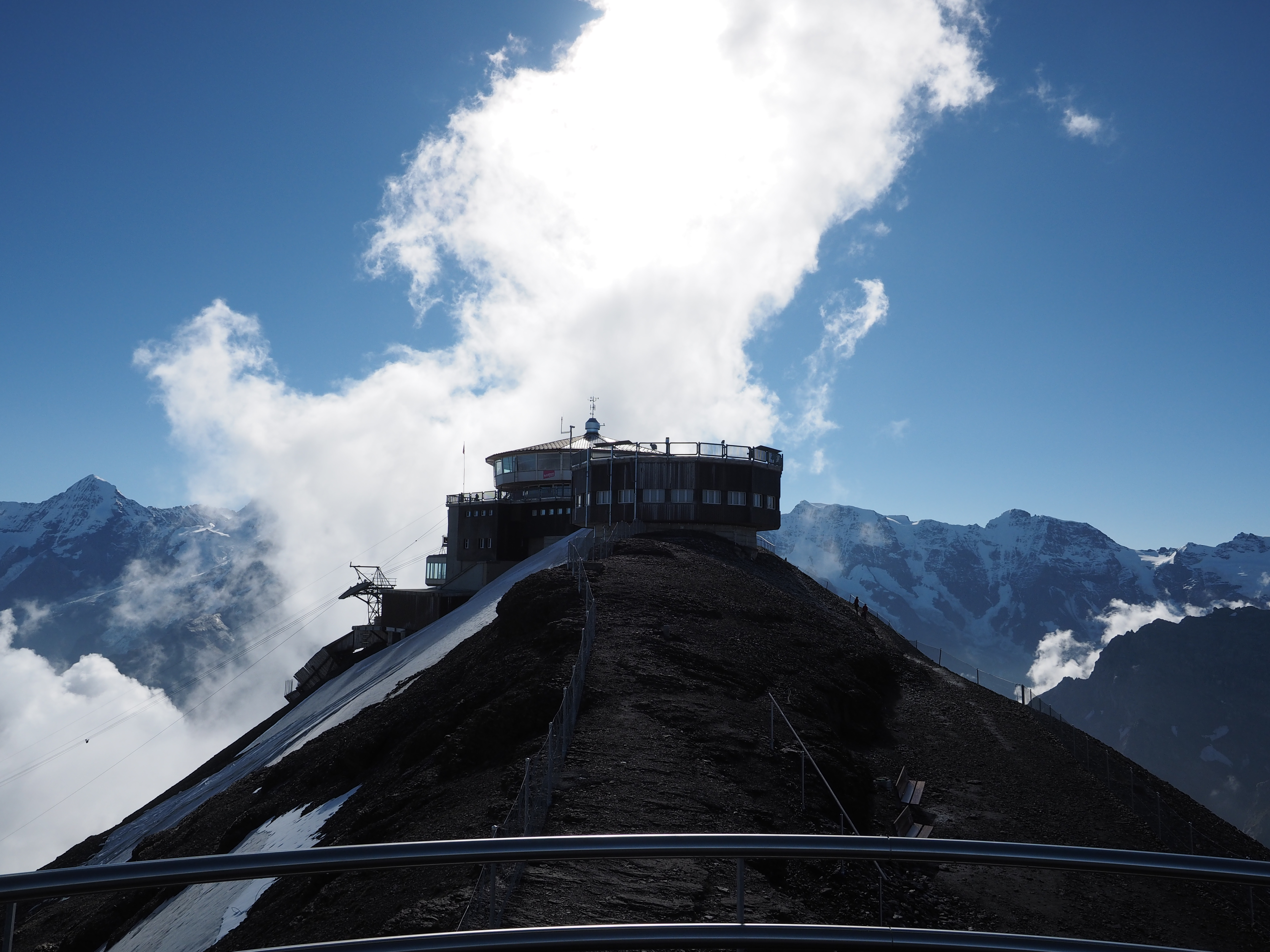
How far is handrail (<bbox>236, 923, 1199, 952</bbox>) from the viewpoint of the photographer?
4051 millimetres

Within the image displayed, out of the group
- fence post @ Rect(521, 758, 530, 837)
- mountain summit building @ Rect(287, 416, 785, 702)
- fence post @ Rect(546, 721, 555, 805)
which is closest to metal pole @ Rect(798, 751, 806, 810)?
fence post @ Rect(546, 721, 555, 805)

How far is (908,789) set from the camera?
21.3m

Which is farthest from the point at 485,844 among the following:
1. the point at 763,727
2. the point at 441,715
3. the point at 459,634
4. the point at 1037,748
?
the point at 459,634

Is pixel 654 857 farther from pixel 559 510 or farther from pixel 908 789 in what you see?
pixel 559 510

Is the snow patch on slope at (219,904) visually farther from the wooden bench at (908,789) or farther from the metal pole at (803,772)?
the wooden bench at (908,789)

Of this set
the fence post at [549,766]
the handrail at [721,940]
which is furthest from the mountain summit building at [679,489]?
the handrail at [721,940]

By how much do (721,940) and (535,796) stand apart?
978cm

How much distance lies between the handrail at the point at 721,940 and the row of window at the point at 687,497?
4226 cm

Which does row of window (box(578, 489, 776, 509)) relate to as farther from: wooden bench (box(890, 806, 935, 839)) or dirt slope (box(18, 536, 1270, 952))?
wooden bench (box(890, 806, 935, 839))

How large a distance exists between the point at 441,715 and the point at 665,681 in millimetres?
6313

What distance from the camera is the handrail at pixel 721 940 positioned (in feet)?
13.3

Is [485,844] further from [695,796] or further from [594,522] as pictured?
[594,522]

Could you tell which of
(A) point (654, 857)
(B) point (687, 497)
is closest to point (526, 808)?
(A) point (654, 857)

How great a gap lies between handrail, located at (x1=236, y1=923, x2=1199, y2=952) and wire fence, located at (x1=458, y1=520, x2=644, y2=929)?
716 millimetres
